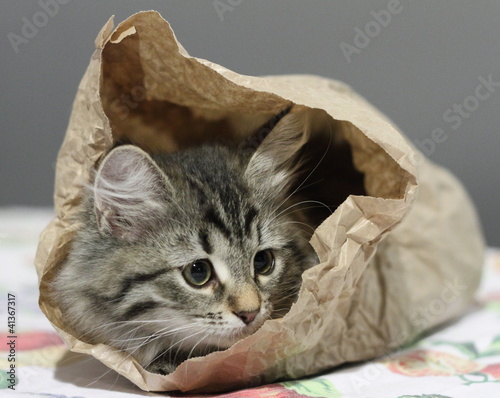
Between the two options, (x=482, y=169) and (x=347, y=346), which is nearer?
(x=347, y=346)

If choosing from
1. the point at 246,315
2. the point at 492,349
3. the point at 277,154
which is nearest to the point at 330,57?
the point at 277,154

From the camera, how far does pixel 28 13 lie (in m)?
2.96

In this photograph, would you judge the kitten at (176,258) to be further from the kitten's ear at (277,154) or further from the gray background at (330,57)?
the gray background at (330,57)

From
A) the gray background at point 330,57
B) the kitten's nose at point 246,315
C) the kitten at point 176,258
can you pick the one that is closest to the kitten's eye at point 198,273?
the kitten at point 176,258

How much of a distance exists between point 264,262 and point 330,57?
6.02ft

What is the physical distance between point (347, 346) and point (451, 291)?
562mm

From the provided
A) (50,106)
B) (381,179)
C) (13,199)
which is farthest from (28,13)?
(381,179)

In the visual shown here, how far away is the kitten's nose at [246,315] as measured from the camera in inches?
50.9

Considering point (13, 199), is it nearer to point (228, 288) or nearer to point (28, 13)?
point (28, 13)

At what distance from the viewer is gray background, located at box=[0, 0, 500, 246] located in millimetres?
2818

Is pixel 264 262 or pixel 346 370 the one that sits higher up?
pixel 264 262

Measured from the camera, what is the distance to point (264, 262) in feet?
4.79

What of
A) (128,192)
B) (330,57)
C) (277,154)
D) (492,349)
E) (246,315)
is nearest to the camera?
(246,315)

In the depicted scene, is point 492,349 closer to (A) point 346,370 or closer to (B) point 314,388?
(A) point 346,370
